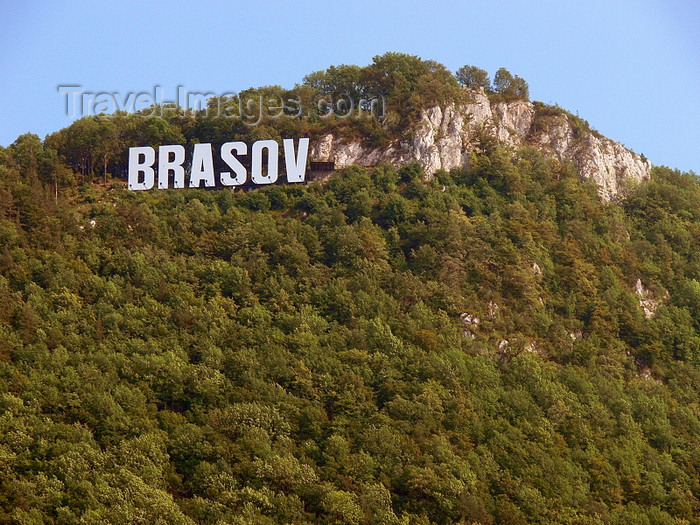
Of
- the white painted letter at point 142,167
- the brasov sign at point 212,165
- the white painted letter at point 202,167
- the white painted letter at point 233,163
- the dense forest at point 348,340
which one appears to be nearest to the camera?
the dense forest at point 348,340

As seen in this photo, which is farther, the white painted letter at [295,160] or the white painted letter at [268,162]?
the white painted letter at [295,160]

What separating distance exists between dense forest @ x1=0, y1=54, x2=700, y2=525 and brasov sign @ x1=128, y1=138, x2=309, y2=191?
1.83 metres

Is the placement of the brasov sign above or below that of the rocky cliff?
below

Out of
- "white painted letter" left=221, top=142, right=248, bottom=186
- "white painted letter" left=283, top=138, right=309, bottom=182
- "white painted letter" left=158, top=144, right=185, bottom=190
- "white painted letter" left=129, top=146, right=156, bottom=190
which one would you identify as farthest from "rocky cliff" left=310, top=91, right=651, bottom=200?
"white painted letter" left=129, top=146, right=156, bottom=190

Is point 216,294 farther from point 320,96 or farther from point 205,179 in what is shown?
point 320,96

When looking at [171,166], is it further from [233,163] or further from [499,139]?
[499,139]

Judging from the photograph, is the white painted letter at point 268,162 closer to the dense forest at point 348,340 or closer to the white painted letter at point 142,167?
the dense forest at point 348,340

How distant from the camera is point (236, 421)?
271ft

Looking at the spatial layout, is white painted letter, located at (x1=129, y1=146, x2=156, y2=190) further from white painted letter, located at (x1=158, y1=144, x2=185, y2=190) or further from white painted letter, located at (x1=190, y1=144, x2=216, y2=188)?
white painted letter, located at (x1=190, y1=144, x2=216, y2=188)

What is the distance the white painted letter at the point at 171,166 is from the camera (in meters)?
114

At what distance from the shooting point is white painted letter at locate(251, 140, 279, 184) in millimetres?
114312

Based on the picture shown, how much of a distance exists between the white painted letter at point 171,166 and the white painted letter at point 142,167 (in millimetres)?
838

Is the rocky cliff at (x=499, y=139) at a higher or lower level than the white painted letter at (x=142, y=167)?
higher

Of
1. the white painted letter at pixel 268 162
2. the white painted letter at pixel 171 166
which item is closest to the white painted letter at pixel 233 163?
the white painted letter at pixel 268 162
